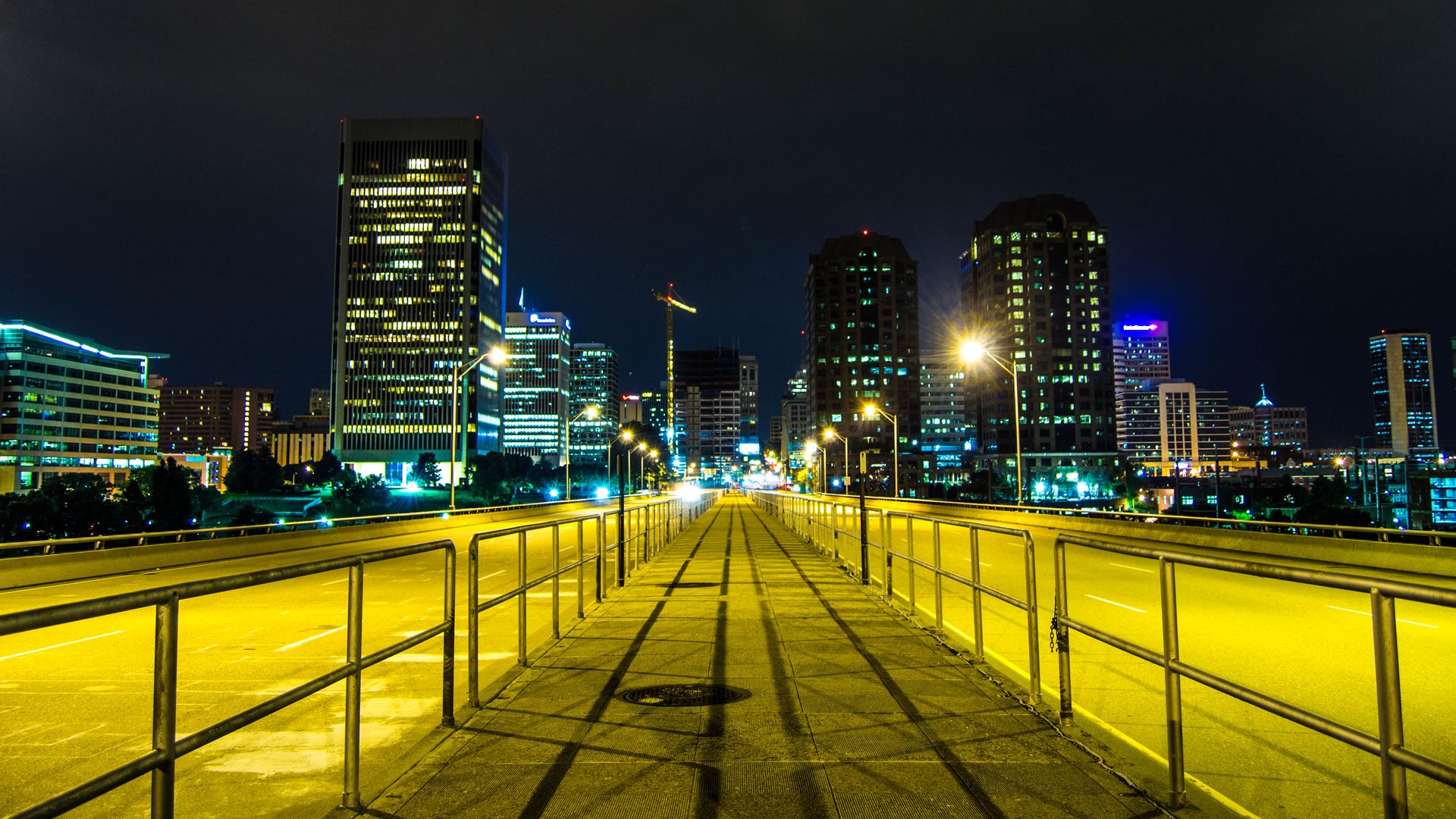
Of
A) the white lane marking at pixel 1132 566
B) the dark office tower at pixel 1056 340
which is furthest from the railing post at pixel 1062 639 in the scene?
the dark office tower at pixel 1056 340

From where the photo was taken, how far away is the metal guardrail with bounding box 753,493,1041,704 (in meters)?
7.76

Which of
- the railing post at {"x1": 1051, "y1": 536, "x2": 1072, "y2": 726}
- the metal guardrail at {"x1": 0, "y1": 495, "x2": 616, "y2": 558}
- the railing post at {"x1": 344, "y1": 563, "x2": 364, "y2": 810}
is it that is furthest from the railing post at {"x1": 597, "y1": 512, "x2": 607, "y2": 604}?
the metal guardrail at {"x1": 0, "y1": 495, "x2": 616, "y2": 558}

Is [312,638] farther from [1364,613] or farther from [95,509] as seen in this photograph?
[95,509]

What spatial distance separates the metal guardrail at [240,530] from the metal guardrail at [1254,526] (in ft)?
96.7

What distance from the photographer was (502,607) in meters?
15.6

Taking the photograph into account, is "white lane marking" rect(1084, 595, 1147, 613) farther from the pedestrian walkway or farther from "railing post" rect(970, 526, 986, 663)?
"railing post" rect(970, 526, 986, 663)

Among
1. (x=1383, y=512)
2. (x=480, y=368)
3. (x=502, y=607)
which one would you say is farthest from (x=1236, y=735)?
(x=480, y=368)

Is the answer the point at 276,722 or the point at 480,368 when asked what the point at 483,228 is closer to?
the point at 480,368

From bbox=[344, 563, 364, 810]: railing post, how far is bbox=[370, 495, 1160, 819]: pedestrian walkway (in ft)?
0.74

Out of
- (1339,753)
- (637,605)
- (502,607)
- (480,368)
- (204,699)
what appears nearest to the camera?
(1339,753)

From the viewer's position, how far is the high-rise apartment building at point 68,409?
163m

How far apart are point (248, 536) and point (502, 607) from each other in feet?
66.7

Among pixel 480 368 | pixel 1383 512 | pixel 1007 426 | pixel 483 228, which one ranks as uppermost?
pixel 483 228

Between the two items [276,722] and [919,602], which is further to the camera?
[919,602]
